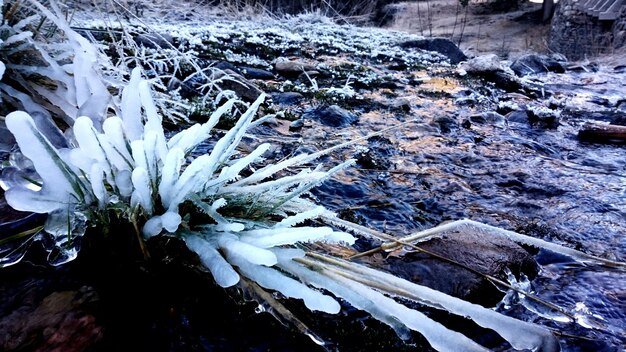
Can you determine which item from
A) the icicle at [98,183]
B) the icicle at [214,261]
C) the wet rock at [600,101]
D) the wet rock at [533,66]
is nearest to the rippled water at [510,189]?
the icicle at [214,261]

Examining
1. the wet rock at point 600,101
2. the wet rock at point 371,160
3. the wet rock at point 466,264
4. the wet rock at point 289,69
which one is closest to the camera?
the wet rock at point 466,264

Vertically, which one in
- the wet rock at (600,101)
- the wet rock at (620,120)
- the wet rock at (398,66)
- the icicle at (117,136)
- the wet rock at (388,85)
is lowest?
the wet rock at (600,101)

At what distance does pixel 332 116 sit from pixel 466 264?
7.08ft

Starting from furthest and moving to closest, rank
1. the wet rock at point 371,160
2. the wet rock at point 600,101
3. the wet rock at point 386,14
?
the wet rock at point 386,14, the wet rock at point 600,101, the wet rock at point 371,160

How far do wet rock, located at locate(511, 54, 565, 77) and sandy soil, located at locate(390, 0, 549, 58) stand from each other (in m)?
3.06

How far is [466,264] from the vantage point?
1.21m

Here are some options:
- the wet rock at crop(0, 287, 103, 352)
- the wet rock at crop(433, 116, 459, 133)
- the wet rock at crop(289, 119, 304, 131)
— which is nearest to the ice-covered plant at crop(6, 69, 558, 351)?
the wet rock at crop(0, 287, 103, 352)

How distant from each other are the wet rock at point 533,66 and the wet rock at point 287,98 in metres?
5.12

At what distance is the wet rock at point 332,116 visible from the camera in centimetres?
319

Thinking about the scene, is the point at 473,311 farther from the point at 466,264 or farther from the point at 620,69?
the point at 620,69

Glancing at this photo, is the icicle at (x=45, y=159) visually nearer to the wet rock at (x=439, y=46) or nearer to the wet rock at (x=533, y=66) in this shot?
the wet rock at (x=533, y=66)

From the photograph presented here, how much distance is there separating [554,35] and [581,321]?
1427 centimetres

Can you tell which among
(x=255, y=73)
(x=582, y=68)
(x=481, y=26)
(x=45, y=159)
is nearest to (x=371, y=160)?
(x=45, y=159)

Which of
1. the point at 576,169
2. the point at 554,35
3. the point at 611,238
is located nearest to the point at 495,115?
the point at 576,169
